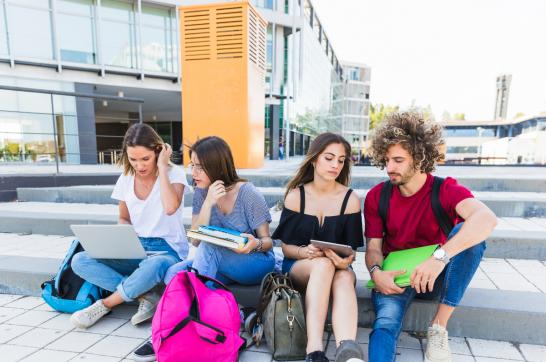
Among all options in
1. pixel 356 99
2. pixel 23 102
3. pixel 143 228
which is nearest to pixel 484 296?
pixel 143 228

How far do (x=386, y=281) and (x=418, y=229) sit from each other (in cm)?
39

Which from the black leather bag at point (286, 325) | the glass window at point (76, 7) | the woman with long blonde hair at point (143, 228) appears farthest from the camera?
the glass window at point (76, 7)

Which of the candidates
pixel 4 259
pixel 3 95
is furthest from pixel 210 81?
pixel 3 95

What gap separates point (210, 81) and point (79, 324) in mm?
5713

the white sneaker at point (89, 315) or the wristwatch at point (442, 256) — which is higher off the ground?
the wristwatch at point (442, 256)

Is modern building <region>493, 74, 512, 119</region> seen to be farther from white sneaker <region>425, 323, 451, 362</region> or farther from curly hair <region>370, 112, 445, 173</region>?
white sneaker <region>425, 323, 451, 362</region>

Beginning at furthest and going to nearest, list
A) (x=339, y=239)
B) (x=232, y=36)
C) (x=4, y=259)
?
(x=232, y=36), (x=4, y=259), (x=339, y=239)

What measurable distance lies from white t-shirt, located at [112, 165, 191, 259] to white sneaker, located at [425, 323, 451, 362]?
1.74 meters

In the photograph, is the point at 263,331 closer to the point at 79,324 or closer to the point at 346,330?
the point at 346,330

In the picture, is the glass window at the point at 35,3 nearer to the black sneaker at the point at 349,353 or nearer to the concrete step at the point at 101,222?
the concrete step at the point at 101,222

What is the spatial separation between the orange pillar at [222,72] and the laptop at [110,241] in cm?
493

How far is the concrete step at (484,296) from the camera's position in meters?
2.02

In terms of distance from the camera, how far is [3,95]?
9844mm

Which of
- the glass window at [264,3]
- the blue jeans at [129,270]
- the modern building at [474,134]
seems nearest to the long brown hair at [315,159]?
the blue jeans at [129,270]
